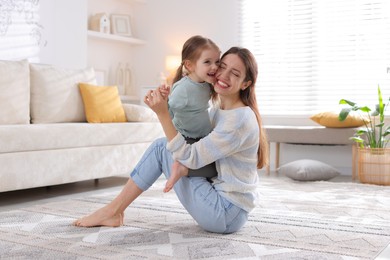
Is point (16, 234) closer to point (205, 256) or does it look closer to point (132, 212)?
point (132, 212)

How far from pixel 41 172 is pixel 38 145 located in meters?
0.17

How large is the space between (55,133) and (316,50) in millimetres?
2967

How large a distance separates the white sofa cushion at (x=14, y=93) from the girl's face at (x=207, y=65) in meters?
1.86

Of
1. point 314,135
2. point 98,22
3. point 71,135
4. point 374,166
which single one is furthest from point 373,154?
point 98,22

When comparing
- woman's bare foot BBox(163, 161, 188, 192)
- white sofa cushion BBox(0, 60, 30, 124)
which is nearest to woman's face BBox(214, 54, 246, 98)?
woman's bare foot BBox(163, 161, 188, 192)

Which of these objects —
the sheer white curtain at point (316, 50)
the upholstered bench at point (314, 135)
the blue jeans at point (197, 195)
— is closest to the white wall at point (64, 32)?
the sheer white curtain at point (316, 50)

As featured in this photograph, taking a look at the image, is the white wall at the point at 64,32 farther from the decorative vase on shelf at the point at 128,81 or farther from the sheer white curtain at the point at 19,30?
the decorative vase on shelf at the point at 128,81

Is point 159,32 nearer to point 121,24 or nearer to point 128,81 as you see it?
point 121,24

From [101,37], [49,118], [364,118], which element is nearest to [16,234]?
[49,118]

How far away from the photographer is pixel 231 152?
2051 mm

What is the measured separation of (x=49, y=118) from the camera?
3.91 meters

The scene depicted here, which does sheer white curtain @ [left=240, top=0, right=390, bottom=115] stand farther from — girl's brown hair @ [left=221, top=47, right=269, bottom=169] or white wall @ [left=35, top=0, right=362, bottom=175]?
girl's brown hair @ [left=221, top=47, right=269, bottom=169]

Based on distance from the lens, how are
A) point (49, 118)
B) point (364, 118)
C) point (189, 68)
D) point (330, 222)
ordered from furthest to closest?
1. point (364, 118)
2. point (49, 118)
3. point (330, 222)
4. point (189, 68)

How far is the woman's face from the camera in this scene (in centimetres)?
208
